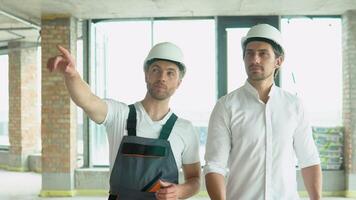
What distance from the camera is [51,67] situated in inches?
67.7

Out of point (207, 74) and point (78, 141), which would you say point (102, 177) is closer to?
point (78, 141)

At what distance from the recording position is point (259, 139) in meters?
1.80

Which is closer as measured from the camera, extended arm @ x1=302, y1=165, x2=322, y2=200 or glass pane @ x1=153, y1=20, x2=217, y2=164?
extended arm @ x1=302, y1=165, x2=322, y2=200

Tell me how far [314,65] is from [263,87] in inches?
225

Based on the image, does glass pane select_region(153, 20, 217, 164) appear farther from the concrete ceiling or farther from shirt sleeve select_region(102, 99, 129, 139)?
shirt sleeve select_region(102, 99, 129, 139)

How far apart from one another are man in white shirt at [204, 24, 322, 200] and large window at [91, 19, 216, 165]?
5318 millimetres

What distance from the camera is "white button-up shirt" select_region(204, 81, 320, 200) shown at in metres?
1.79

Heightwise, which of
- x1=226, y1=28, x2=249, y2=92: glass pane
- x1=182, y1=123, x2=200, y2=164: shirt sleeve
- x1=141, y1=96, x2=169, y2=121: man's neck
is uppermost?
x1=226, y1=28, x2=249, y2=92: glass pane

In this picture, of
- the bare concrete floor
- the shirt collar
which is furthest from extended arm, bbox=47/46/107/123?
the bare concrete floor

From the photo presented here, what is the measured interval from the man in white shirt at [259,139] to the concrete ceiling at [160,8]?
4416mm

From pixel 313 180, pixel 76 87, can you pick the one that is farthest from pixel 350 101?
pixel 76 87

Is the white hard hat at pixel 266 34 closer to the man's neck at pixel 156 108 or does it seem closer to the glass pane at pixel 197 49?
the man's neck at pixel 156 108

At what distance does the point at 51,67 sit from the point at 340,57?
20.9 feet

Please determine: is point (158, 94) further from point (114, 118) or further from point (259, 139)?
point (259, 139)
